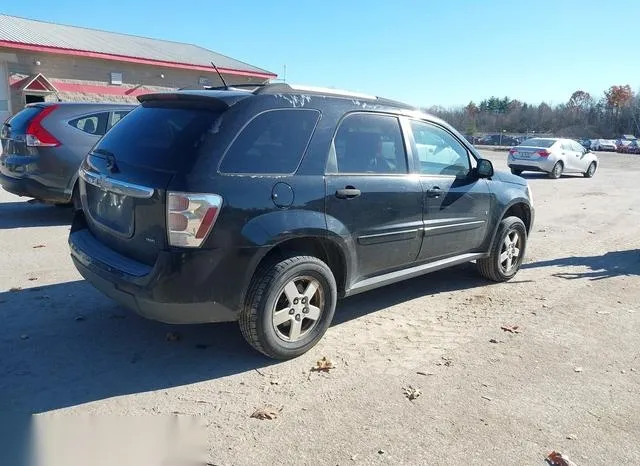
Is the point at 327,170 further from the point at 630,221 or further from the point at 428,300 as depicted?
the point at 630,221

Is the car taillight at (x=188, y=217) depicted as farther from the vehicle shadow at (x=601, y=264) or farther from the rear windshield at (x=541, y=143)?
the rear windshield at (x=541, y=143)

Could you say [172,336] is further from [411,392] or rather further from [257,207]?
[411,392]

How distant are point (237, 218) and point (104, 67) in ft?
103

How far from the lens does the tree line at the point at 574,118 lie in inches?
4129

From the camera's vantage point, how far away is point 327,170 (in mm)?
3992

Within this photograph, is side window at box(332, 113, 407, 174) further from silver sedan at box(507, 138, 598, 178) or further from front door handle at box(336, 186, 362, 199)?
silver sedan at box(507, 138, 598, 178)

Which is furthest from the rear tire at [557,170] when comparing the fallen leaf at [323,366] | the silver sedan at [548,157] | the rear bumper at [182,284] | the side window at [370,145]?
the rear bumper at [182,284]

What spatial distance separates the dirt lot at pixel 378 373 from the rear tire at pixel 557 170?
1512 cm

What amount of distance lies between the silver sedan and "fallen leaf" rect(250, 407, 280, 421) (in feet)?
61.5

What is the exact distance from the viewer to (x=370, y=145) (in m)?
4.42

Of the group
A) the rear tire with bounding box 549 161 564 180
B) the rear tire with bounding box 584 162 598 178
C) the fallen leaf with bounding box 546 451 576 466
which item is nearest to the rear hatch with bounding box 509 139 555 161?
the rear tire with bounding box 549 161 564 180

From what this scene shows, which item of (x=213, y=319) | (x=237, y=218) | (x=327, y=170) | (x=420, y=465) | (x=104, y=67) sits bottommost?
(x=420, y=465)

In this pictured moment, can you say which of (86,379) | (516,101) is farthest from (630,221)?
(516,101)

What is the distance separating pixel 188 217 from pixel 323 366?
4.73ft
